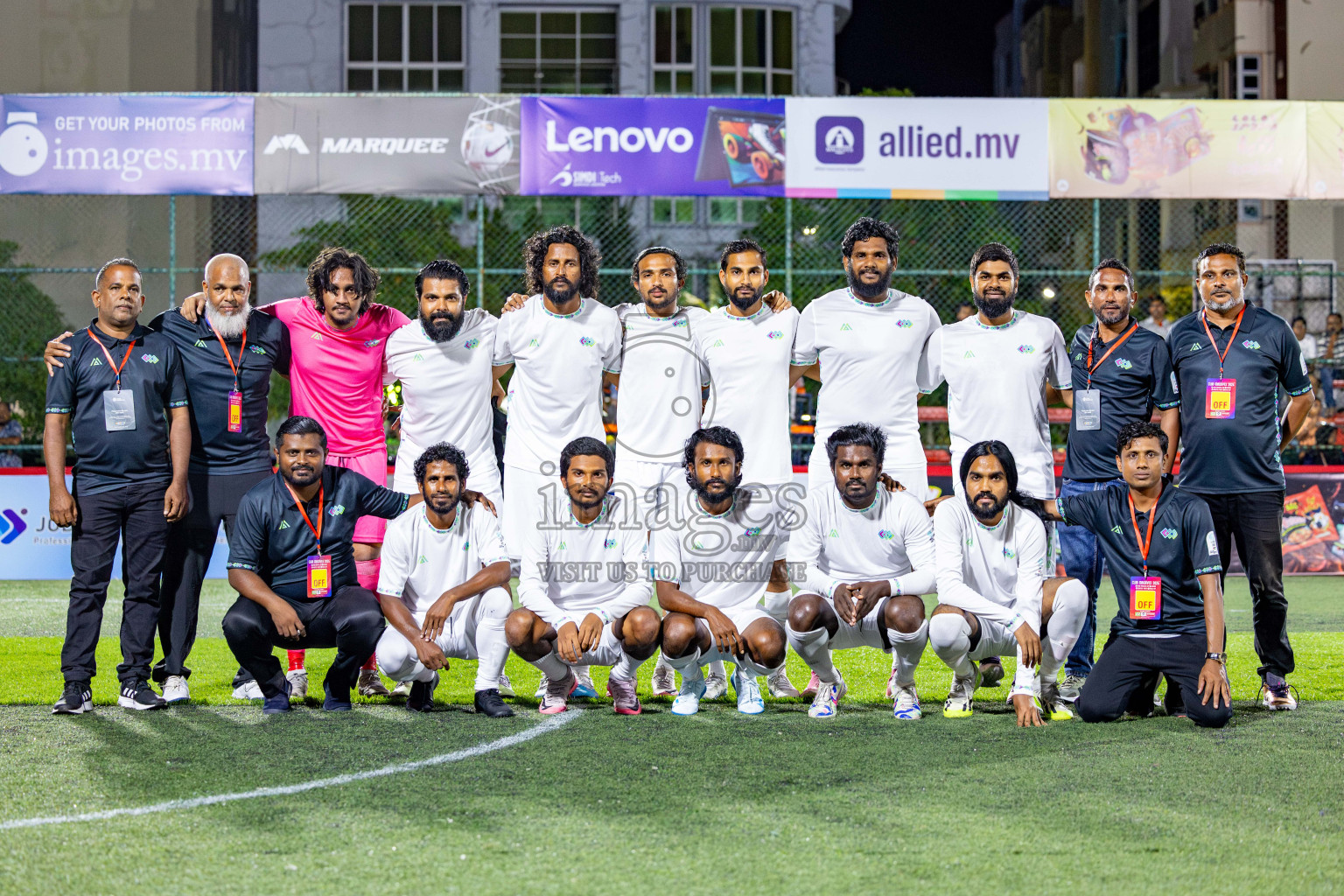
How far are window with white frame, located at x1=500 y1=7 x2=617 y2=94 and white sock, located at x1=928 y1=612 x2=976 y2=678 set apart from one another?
20.6 metres

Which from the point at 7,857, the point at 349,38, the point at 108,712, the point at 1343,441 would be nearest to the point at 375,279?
the point at 108,712

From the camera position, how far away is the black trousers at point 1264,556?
19.6 ft

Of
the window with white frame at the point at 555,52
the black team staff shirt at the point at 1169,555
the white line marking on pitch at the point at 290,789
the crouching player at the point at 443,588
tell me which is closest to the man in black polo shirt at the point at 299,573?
the crouching player at the point at 443,588

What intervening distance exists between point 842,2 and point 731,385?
21342mm

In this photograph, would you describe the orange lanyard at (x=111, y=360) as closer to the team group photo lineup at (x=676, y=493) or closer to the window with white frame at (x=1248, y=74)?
the team group photo lineup at (x=676, y=493)

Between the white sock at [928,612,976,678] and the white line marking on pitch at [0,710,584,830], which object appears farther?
the white sock at [928,612,976,678]

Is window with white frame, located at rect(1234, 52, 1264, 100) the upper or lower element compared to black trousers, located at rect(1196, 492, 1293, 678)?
upper

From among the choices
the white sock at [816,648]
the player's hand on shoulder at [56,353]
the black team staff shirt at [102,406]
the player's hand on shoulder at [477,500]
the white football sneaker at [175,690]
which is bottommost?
the white football sneaker at [175,690]

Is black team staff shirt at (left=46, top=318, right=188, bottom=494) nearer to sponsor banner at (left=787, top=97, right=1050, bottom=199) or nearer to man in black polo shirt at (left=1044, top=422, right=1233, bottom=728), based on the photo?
man in black polo shirt at (left=1044, top=422, right=1233, bottom=728)

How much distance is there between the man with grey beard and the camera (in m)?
6.22

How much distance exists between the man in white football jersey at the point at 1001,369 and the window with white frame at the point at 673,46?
19545 millimetres

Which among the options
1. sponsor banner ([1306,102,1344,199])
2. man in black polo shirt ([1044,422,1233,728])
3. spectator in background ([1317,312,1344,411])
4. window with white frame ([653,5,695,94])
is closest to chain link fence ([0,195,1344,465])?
spectator in background ([1317,312,1344,411])

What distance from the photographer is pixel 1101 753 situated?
16.3ft

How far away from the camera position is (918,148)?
1358cm
